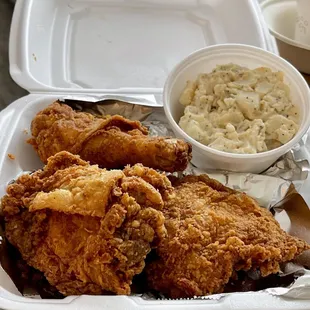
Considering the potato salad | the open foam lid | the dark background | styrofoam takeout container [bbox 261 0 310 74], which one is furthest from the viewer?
the dark background

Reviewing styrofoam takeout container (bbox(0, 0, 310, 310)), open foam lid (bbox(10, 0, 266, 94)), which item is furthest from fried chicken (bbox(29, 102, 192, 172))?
open foam lid (bbox(10, 0, 266, 94))

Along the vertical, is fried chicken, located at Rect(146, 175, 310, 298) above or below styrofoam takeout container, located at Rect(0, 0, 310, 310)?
below

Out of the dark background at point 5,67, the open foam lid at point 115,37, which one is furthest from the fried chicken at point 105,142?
the dark background at point 5,67

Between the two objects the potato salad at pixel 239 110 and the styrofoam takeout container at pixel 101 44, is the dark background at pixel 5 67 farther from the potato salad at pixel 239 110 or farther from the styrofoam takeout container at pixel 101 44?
the potato salad at pixel 239 110

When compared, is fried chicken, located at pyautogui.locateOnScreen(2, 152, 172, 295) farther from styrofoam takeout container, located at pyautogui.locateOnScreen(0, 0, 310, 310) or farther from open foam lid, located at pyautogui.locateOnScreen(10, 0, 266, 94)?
open foam lid, located at pyautogui.locateOnScreen(10, 0, 266, 94)

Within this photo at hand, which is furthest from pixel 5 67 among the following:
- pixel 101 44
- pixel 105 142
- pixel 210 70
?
pixel 105 142

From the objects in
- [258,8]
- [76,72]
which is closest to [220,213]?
[76,72]
